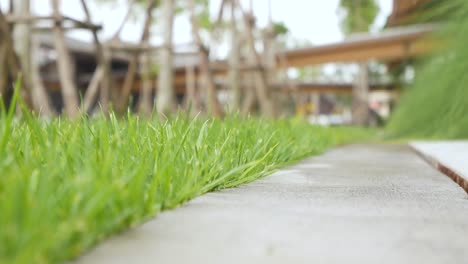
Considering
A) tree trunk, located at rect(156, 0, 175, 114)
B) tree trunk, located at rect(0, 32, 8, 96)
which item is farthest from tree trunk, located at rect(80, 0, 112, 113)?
tree trunk, located at rect(0, 32, 8, 96)

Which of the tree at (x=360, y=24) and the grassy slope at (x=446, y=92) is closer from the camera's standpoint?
the grassy slope at (x=446, y=92)

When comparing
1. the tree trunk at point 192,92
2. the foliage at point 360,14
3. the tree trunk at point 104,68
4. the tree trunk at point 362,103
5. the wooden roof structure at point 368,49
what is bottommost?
the tree trunk at point 362,103

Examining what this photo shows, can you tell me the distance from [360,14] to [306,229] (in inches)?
936

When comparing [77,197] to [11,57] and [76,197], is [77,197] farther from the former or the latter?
[11,57]

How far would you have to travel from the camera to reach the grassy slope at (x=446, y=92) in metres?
3.58

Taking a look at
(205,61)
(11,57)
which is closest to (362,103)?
(205,61)

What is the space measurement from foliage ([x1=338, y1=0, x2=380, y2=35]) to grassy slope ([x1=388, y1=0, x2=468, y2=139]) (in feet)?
63.2

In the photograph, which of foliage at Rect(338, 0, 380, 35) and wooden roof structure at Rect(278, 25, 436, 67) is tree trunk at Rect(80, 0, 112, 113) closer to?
wooden roof structure at Rect(278, 25, 436, 67)

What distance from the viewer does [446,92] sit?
381cm

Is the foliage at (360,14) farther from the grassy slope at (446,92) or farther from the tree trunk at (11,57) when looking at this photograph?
the tree trunk at (11,57)

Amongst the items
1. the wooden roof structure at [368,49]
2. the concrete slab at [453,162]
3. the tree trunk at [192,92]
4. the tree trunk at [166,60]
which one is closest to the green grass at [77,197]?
the concrete slab at [453,162]

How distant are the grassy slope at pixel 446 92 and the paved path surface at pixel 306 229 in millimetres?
1976

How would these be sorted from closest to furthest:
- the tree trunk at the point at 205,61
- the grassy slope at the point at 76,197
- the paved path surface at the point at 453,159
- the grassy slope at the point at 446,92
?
the grassy slope at the point at 76,197, the paved path surface at the point at 453,159, the grassy slope at the point at 446,92, the tree trunk at the point at 205,61

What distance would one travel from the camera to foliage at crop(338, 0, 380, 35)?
77.2ft
